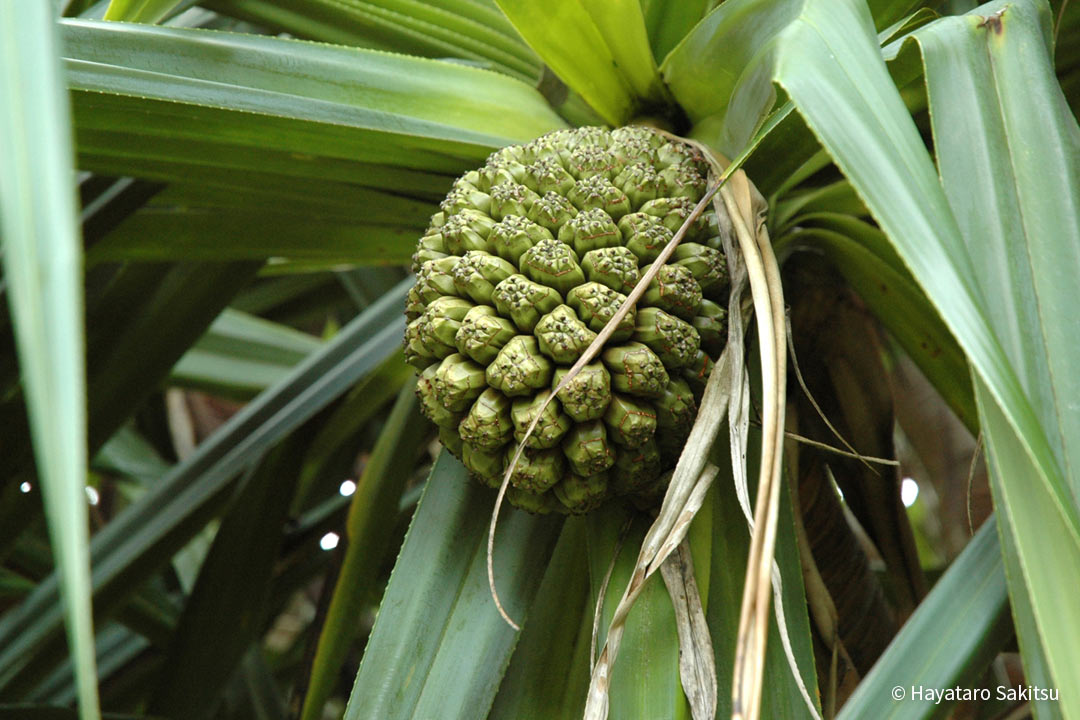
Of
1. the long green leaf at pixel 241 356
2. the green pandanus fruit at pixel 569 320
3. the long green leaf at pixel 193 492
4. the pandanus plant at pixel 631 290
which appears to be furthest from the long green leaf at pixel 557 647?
the long green leaf at pixel 241 356

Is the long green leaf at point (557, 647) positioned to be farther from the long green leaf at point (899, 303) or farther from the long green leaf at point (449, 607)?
the long green leaf at point (899, 303)

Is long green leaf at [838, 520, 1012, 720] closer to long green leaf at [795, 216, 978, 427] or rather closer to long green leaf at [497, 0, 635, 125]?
long green leaf at [795, 216, 978, 427]

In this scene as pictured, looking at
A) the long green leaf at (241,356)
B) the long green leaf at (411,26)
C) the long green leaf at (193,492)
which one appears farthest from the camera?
the long green leaf at (241,356)

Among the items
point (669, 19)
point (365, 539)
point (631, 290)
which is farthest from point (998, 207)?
point (365, 539)

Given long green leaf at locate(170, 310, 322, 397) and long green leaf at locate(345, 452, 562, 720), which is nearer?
long green leaf at locate(345, 452, 562, 720)

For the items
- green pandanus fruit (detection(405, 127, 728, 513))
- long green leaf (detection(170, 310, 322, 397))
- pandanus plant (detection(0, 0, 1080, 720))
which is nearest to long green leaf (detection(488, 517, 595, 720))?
pandanus plant (detection(0, 0, 1080, 720))

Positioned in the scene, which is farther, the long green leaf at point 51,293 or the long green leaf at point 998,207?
the long green leaf at point 998,207

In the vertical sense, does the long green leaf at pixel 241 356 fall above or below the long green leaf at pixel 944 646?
above

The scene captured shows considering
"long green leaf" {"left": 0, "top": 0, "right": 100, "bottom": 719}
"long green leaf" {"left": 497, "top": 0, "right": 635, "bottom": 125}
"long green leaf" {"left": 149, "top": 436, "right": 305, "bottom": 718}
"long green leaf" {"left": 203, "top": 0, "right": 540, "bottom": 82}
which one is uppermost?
"long green leaf" {"left": 203, "top": 0, "right": 540, "bottom": 82}
